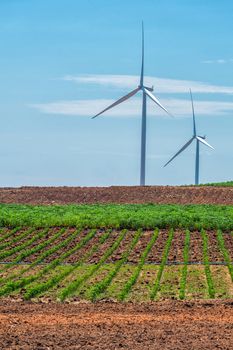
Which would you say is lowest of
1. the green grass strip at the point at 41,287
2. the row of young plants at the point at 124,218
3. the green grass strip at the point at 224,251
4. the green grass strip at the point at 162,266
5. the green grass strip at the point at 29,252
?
the green grass strip at the point at 29,252

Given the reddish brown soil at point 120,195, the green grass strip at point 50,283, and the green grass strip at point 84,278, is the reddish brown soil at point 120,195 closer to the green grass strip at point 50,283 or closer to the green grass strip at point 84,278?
the green grass strip at point 84,278

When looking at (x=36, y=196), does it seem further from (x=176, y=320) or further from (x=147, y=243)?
(x=176, y=320)

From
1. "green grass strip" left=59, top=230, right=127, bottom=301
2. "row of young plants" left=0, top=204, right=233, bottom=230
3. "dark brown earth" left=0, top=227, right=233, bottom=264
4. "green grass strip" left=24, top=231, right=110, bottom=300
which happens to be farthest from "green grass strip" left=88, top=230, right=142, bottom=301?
"row of young plants" left=0, top=204, right=233, bottom=230

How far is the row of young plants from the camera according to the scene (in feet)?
147

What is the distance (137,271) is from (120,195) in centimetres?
3726

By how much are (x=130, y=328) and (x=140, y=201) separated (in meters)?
47.5

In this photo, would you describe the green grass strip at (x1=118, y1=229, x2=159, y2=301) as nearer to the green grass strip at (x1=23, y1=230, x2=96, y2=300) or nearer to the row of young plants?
the row of young plants

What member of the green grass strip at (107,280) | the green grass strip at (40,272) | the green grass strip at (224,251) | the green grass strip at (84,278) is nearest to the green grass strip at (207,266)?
the green grass strip at (224,251)

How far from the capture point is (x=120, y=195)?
68875 mm

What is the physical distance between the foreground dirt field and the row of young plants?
2128cm

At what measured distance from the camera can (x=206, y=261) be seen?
3400 centimetres

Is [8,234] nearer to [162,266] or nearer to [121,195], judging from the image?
[162,266]

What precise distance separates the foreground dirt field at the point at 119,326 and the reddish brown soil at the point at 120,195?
4127 centimetres

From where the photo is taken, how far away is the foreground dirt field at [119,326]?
55.6 ft
